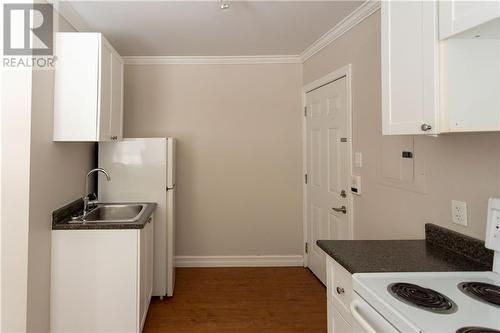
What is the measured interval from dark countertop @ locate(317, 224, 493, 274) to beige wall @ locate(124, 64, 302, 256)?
6.33ft

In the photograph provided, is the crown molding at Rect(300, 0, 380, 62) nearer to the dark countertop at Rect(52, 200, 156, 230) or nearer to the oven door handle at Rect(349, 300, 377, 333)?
the oven door handle at Rect(349, 300, 377, 333)

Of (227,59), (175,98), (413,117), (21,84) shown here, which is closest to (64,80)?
(21,84)

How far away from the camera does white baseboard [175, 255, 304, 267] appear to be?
3.43 meters

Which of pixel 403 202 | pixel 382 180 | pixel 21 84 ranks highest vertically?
pixel 21 84

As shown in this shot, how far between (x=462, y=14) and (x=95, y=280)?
2483mm

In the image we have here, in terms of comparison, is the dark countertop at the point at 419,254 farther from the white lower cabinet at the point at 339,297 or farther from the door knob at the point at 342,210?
the door knob at the point at 342,210

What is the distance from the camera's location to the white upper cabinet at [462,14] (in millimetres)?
946

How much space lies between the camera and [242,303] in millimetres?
2617

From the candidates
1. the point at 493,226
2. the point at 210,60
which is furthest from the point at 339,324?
the point at 210,60

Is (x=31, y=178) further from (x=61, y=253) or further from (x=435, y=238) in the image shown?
(x=435, y=238)

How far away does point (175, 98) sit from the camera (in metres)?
3.41

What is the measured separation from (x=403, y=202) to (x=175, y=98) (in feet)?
8.75

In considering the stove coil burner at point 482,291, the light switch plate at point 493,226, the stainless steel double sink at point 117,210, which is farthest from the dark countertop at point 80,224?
the light switch plate at point 493,226

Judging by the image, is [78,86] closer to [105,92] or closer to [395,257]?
[105,92]
